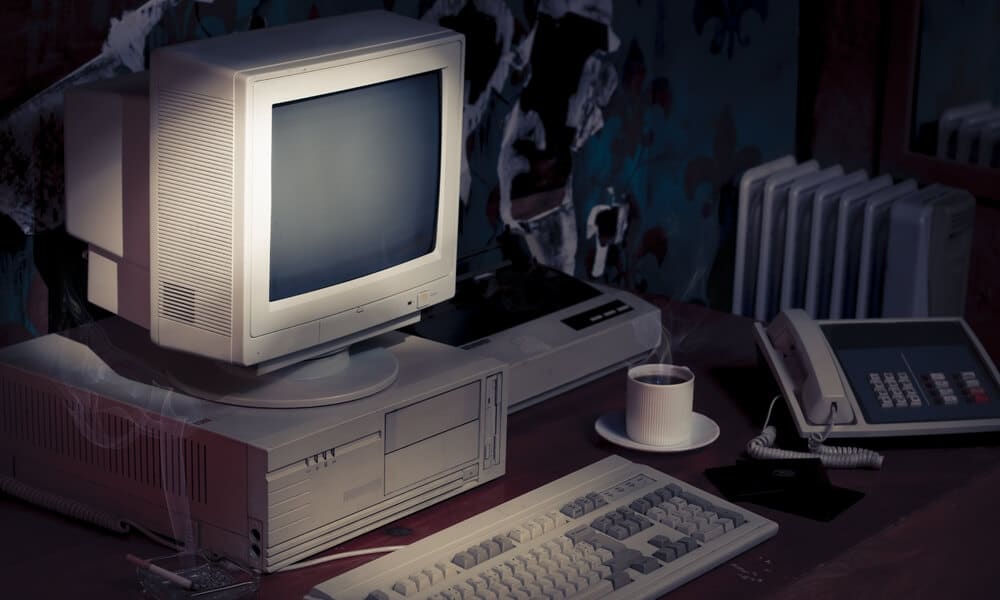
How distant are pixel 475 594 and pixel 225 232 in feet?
1.50

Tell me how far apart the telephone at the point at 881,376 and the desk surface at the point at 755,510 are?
0.04 metres

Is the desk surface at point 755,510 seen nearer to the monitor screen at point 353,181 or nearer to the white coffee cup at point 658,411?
the white coffee cup at point 658,411

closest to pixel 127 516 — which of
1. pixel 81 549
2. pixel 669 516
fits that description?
pixel 81 549

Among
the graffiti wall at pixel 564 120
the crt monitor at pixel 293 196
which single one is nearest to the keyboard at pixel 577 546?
the crt monitor at pixel 293 196

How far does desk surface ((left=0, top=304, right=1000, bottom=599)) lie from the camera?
147 centimetres

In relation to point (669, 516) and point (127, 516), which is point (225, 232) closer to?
point (127, 516)

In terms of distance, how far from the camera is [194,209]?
1.48m

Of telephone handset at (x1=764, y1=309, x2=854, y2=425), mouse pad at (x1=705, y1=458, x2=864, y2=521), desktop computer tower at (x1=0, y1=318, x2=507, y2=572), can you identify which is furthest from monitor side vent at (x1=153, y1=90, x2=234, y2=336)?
telephone handset at (x1=764, y1=309, x2=854, y2=425)

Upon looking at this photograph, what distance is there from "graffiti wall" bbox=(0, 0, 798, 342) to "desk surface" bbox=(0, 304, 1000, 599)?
0.40 meters

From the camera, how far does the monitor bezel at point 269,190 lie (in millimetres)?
1438

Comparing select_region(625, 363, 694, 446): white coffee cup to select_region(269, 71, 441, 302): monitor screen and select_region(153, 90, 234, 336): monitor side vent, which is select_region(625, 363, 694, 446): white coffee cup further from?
select_region(153, 90, 234, 336): monitor side vent

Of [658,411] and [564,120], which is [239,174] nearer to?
[658,411]

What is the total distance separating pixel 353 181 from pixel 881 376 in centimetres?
78

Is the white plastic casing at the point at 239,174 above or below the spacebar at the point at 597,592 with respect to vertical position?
above
